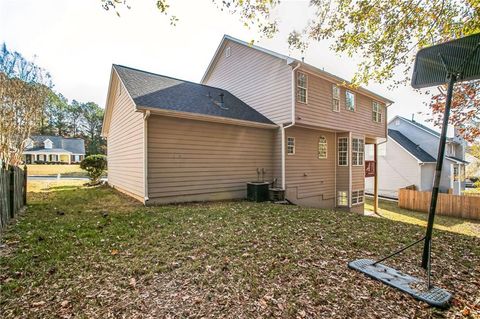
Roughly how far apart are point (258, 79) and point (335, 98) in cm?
417

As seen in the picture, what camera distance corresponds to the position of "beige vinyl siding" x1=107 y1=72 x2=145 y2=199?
804 centimetres

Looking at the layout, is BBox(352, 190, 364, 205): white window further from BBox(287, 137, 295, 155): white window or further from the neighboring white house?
the neighboring white house

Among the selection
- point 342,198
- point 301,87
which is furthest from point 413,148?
point 301,87

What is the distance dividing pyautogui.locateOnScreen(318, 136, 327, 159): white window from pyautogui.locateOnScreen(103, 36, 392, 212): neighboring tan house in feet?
0.18

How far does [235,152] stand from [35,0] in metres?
6.98

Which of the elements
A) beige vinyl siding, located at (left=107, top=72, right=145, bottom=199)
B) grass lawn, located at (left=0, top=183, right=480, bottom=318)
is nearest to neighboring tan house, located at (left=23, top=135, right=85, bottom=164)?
beige vinyl siding, located at (left=107, top=72, right=145, bottom=199)

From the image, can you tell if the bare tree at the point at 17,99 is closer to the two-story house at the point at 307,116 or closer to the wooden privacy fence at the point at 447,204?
the two-story house at the point at 307,116

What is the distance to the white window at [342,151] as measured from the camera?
1292 cm

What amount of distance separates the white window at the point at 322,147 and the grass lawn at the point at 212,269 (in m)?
7.04

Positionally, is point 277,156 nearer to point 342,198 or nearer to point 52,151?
point 342,198

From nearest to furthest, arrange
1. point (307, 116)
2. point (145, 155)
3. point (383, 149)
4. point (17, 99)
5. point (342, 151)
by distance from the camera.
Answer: point (145, 155)
point (307, 116)
point (17, 99)
point (342, 151)
point (383, 149)

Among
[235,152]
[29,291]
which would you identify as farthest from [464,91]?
[29,291]

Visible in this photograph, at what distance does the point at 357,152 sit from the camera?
1342 cm

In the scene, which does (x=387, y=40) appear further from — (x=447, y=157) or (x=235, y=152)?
(x=447, y=157)
